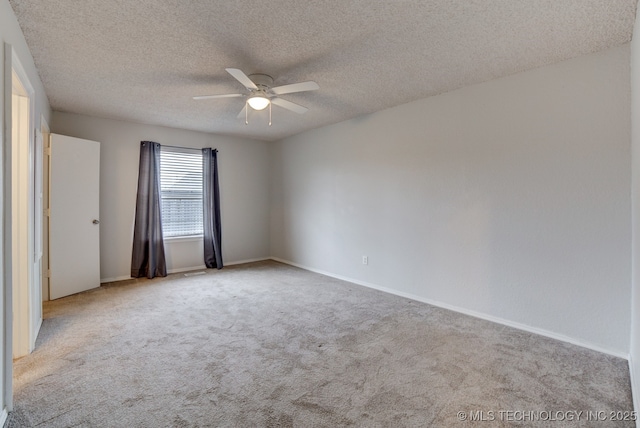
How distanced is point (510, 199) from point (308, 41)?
2380 millimetres

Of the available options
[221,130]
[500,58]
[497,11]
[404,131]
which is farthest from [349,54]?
[221,130]

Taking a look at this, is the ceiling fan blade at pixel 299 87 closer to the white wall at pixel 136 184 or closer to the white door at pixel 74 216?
the white door at pixel 74 216

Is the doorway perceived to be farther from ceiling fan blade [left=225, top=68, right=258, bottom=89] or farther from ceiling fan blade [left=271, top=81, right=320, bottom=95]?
ceiling fan blade [left=271, top=81, right=320, bottom=95]

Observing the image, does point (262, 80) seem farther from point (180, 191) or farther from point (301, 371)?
point (180, 191)

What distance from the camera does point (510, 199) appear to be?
3.03m

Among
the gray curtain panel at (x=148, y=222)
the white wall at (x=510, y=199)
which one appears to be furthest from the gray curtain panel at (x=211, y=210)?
the white wall at (x=510, y=199)

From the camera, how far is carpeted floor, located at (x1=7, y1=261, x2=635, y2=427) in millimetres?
1789

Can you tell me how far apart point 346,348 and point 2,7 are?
10.5 feet

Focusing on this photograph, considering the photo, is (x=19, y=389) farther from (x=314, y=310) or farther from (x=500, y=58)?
(x=500, y=58)

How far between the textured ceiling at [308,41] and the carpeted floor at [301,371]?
2454 millimetres

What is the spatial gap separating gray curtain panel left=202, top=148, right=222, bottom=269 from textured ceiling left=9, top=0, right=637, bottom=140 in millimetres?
1903

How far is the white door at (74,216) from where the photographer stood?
12.6 feet

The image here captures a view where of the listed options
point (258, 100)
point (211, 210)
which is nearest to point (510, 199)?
point (258, 100)

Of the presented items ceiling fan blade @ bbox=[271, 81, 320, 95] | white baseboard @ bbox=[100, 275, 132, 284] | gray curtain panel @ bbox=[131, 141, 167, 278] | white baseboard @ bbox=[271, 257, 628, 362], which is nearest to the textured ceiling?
ceiling fan blade @ bbox=[271, 81, 320, 95]
